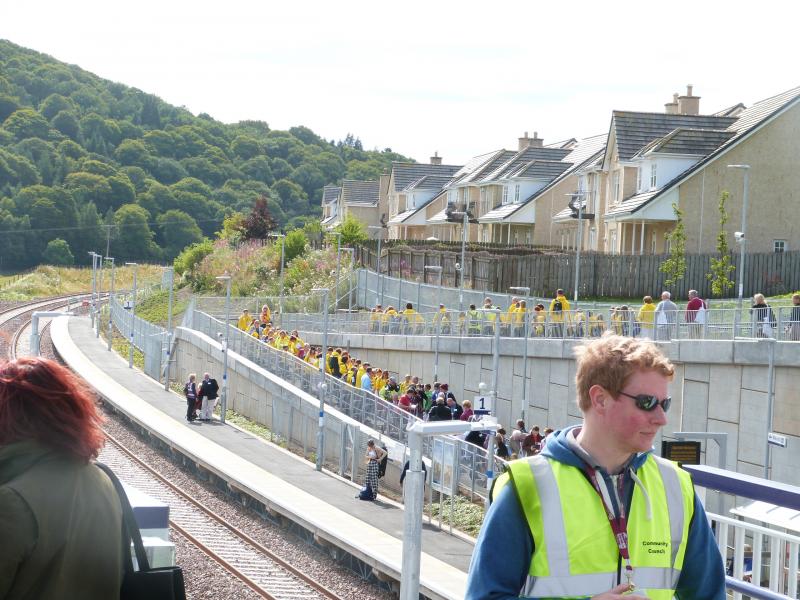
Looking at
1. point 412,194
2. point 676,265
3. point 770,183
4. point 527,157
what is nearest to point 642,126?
point 770,183

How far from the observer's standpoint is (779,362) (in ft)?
73.8

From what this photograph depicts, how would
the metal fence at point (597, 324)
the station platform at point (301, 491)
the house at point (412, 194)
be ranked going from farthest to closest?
the house at point (412, 194)
the metal fence at point (597, 324)
the station platform at point (301, 491)

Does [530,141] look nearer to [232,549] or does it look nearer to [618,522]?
[232,549]

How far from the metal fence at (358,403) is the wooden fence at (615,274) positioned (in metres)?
10.2

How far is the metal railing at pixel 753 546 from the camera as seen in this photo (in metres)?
5.03

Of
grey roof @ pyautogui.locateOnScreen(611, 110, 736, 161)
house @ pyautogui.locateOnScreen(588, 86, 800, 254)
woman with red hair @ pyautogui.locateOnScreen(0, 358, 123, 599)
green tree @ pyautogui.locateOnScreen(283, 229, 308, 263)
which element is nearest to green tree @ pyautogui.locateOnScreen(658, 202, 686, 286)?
house @ pyautogui.locateOnScreen(588, 86, 800, 254)

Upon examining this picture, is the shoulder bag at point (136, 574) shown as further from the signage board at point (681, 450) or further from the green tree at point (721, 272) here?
the green tree at point (721, 272)

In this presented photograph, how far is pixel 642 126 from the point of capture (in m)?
55.6

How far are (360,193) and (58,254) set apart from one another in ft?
149

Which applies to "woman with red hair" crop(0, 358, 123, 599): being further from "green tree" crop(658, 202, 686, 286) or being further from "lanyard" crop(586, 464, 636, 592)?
"green tree" crop(658, 202, 686, 286)

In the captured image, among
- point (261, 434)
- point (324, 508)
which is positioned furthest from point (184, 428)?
A: point (324, 508)

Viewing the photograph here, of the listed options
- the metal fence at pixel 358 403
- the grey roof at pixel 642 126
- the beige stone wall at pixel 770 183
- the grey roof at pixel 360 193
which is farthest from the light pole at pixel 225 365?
the grey roof at pixel 360 193

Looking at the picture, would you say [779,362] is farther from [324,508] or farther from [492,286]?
[492,286]

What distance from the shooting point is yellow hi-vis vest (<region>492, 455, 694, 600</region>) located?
3.74 meters
